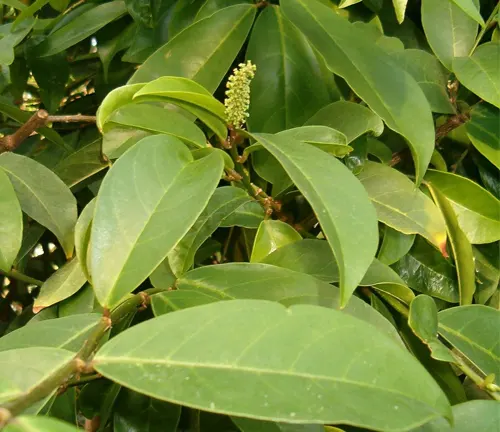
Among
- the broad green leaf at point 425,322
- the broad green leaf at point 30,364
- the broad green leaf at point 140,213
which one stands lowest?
the broad green leaf at point 425,322

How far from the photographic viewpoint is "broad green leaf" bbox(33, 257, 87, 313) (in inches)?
21.4

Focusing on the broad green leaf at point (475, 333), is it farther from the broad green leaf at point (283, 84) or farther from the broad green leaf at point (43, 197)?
the broad green leaf at point (43, 197)

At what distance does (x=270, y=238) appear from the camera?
52cm

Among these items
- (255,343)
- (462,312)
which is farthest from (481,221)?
(255,343)

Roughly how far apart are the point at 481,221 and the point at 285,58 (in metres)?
0.26

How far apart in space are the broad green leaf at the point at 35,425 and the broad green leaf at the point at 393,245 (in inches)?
14.1

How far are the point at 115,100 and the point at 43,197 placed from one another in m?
0.17

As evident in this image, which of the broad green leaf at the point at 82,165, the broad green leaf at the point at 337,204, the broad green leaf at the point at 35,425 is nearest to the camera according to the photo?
the broad green leaf at the point at 35,425

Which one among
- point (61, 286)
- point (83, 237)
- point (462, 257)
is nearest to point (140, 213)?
point (83, 237)

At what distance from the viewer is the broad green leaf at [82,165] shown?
26.0 inches

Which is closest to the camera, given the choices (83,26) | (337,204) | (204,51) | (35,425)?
(35,425)

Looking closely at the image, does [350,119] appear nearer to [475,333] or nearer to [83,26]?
[475,333]

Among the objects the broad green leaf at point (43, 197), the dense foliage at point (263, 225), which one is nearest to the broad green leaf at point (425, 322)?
the dense foliage at point (263, 225)

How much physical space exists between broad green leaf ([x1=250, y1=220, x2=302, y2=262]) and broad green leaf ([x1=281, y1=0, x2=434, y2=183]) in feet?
0.40
